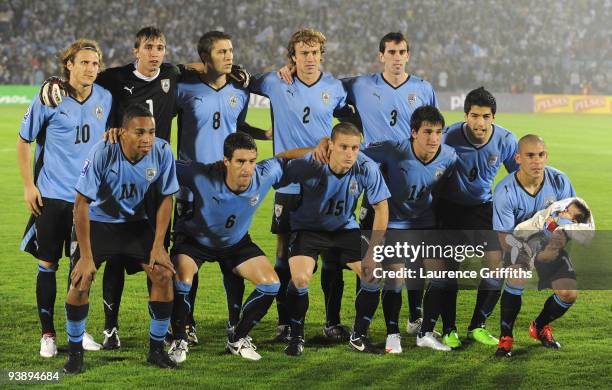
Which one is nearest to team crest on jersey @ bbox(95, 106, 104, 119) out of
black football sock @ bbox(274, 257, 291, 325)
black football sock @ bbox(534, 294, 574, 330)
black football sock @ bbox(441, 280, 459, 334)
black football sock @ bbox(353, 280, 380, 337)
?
black football sock @ bbox(274, 257, 291, 325)

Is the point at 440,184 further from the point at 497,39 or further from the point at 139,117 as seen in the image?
the point at 497,39

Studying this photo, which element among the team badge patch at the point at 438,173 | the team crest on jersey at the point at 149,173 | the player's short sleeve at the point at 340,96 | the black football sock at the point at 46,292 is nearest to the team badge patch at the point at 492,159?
the team badge patch at the point at 438,173

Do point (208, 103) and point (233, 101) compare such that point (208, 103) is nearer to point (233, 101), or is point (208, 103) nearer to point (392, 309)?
point (233, 101)

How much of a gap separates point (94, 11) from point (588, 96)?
1807 cm

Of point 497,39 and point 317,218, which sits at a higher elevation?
point 497,39

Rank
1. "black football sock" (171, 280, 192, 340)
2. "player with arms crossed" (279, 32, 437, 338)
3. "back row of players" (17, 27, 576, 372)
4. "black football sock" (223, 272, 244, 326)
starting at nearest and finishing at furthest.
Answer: "back row of players" (17, 27, 576, 372), "black football sock" (171, 280, 192, 340), "black football sock" (223, 272, 244, 326), "player with arms crossed" (279, 32, 437, 338)

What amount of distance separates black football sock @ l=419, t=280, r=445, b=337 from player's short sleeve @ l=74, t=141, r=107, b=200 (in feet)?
8.07

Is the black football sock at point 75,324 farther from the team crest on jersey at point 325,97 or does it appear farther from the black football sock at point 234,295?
the team crest on jersey at point 325,97

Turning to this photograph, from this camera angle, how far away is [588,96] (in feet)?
113

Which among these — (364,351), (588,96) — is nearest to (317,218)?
(364,351)

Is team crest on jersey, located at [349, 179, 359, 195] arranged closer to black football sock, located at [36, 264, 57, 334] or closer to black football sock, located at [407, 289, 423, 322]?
black football sock, located at [407, 289, 423, 322]

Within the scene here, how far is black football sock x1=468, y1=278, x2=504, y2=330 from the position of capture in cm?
688

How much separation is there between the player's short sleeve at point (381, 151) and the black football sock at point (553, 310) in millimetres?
1527

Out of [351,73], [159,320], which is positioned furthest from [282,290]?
[351,73]
